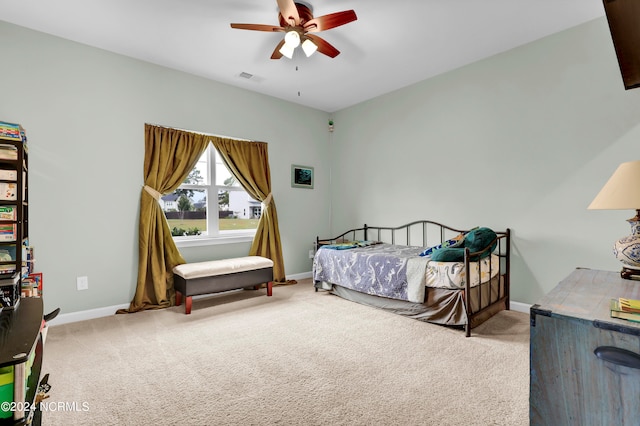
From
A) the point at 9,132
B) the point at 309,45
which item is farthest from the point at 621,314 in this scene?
the point at 9,132

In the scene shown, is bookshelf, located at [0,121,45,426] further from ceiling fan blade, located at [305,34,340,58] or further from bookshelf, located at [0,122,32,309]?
ceiling fan blade, located at [305,34,340,58]

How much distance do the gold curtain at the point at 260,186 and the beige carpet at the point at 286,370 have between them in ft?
4.02

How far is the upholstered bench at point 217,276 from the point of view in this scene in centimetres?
314

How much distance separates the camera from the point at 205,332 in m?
2.65

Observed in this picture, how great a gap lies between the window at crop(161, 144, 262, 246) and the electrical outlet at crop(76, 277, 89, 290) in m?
0.92

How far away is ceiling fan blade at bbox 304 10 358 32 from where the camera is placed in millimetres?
2127

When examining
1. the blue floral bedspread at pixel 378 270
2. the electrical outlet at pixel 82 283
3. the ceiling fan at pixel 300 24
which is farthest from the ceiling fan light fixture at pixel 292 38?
the electrical outlet at pixel 82 283

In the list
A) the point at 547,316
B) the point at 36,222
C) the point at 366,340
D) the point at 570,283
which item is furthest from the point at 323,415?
the point at 36,222

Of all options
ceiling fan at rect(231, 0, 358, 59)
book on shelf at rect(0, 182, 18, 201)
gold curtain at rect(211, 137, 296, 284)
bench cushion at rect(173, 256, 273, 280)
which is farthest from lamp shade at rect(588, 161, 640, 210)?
gold curtain at rect(211, 137, 296, 284)

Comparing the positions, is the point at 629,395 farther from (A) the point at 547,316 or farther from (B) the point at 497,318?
→ (B) the point at 497,318

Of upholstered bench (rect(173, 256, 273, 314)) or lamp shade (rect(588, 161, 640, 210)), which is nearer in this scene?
lamp shade (rect(588, 161, 640, 210))

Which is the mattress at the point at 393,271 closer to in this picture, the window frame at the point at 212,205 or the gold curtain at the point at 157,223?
the window frame at the point at 212,205

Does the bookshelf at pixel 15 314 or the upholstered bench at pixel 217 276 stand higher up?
the bookshelf at pixel 15 314

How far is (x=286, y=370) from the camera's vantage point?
2014mm
